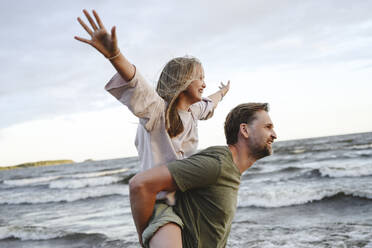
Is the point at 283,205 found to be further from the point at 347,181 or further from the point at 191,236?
the point at 191,236

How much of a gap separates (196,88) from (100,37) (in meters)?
0.75

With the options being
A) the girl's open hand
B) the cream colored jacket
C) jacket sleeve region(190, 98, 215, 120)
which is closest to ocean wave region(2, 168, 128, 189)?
jacket sleeve region(190, 98, 215, 120)

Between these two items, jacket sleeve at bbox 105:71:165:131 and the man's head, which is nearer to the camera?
jacket sleeve at bbox 105:71:165:131

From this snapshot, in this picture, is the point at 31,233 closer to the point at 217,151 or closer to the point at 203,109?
the point at 203,109

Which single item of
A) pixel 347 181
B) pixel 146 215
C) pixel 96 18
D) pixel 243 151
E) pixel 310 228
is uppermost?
pixel 96 18

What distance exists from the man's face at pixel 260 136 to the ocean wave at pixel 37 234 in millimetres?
5538

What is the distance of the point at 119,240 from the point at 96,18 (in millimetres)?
5729

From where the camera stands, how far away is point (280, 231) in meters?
6.32

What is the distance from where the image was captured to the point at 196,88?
7.25ft

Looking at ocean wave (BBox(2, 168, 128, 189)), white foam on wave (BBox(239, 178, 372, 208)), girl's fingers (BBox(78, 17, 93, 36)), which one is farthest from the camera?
ocean wave (BBox(2, 168, 128, 189))

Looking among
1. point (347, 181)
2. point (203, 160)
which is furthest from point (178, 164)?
point (347, 181)

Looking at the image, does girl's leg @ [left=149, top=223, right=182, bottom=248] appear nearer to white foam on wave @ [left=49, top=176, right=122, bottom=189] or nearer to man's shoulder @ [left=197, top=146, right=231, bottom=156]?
man's shoulder @ [left=197, top=146, right=231, bottom=156]

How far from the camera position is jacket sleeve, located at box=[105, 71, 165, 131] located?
183cm

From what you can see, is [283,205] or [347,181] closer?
[283,205]
